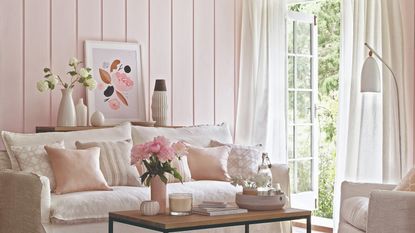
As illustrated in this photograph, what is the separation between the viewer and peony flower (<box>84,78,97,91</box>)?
18.5 feet

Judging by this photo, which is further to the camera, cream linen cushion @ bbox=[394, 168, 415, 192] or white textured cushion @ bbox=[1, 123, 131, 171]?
white textured cushion @ bbox=[1, 123, 131, 171]

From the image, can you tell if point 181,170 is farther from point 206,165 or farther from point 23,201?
point 23,201

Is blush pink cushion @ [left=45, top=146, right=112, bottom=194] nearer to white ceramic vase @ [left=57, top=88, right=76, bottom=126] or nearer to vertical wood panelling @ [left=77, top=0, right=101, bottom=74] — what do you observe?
white ceramic vase @ [left=57, top=88, right=76, bottom=126]

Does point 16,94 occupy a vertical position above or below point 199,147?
above

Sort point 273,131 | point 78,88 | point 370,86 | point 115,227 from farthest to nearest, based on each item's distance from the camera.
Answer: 1. point 273,131
2. point 78,88
3. point 370,86
4. point 115,227

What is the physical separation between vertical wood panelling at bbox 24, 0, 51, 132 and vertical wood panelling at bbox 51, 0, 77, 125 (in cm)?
5

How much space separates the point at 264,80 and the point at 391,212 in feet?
10.1

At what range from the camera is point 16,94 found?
557cm

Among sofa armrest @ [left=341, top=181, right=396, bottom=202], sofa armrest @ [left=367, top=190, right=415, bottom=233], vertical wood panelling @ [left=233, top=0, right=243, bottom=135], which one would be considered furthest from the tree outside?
sofa armrest @ [left=367, top=190, right=415, bottom=233]

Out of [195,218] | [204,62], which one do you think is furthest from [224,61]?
[195,218]

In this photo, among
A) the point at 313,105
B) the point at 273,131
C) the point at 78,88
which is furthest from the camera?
the point at 313,105

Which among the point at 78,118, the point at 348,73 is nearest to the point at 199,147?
the point at 78,118

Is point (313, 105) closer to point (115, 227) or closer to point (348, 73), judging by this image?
point (348, 73)

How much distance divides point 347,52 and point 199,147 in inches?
60.0
